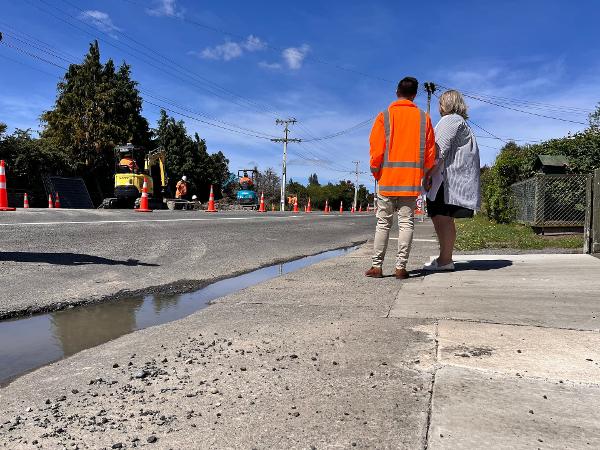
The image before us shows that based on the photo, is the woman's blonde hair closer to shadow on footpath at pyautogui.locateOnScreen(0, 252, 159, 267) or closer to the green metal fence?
shadow on footpath at pyautogui.locateOnScreen(0, 252, 159, 267)

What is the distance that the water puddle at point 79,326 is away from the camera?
2604 mm

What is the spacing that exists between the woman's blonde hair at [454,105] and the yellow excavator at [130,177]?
20.5m

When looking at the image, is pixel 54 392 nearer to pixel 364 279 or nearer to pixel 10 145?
pixel 364 279

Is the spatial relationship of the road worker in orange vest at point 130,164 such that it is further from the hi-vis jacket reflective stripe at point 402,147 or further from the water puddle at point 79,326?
the hi-vis jacket reflective stripe at point 402,147

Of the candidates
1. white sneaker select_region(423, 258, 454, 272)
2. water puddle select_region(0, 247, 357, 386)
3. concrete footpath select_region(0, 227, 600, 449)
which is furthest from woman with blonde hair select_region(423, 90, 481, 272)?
water puddle select_region(0, 247, 357, 386)

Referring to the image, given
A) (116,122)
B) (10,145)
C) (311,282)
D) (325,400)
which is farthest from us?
(116,122)

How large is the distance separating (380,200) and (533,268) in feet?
5.62

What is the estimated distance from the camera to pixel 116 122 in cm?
3722

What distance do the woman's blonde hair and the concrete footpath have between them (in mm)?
2205

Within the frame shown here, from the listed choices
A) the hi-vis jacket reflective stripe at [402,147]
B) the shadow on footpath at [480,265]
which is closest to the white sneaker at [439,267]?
the shadow on footpath at [480,265]

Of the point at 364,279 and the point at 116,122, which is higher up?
the point at 116,122

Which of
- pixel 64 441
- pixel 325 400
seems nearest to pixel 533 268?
pixel 325 400

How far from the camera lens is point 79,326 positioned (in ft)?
10.6

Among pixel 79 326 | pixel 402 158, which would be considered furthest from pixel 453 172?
pixel 79 326
